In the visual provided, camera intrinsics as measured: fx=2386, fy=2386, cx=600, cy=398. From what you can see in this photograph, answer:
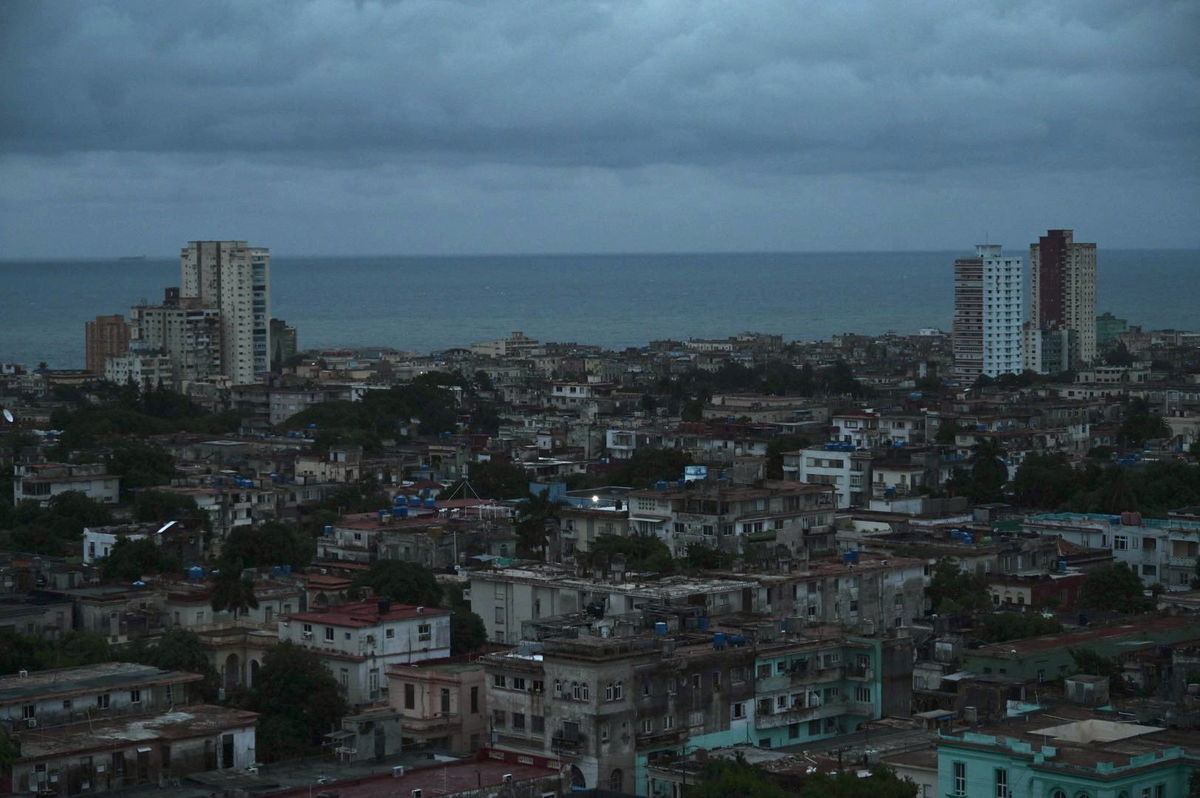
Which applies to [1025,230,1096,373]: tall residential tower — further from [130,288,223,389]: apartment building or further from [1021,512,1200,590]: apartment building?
[1021,512,1200,590]: apartment building

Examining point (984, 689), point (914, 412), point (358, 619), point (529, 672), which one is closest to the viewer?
point (529, 672)

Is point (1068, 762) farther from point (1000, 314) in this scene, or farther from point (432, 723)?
point (1000, 314)

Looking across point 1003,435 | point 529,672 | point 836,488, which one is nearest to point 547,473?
point 836,488

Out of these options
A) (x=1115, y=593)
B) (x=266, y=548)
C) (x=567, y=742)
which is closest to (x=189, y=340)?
(x=266, y=548)

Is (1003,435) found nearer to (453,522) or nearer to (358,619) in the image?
(453,522)

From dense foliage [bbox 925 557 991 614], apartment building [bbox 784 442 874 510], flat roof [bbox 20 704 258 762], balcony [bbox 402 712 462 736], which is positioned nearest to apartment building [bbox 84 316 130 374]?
apartment building [bbox 784 442 874 510]

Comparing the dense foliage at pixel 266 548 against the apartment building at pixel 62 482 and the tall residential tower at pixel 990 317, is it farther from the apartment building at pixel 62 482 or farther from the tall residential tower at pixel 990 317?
the tall residential tower at pixel 990 317

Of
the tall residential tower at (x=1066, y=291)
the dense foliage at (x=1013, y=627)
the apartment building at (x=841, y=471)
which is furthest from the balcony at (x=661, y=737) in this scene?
the tall residential tower at (x=1066, y=291)
